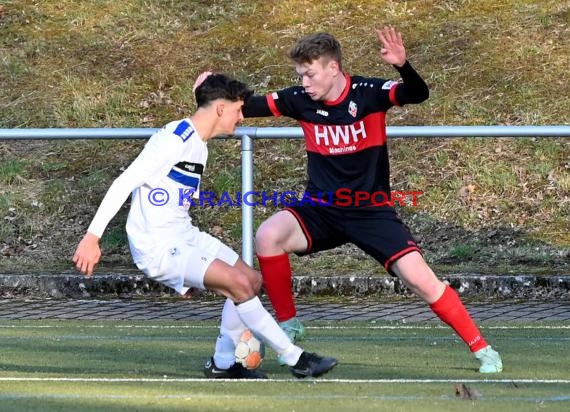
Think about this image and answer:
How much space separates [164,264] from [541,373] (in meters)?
1.98

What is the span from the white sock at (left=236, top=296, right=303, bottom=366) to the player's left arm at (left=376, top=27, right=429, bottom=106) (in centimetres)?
144

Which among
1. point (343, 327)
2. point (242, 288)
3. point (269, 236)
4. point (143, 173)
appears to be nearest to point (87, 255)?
point (143, 173)

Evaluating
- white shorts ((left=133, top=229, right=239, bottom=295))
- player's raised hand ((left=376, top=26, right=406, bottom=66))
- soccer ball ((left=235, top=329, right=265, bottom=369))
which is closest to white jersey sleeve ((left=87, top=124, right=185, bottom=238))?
white shorts ((left=133, top=229, right=239, bottom=295))

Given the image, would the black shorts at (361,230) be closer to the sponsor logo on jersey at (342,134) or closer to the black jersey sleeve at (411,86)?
the sponsor logo on jersey at (342,134)

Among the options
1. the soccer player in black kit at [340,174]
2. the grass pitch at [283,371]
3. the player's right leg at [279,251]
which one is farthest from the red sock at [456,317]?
the player's right leg at [279,251]

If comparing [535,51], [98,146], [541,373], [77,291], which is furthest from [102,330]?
[535,51]

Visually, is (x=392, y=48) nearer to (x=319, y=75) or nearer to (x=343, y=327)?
(x=319, y=75)

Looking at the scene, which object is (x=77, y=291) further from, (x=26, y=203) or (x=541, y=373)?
(x=541, y=373)

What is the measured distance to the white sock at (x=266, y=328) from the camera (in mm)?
6531

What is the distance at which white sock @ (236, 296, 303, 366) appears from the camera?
21.4 feet

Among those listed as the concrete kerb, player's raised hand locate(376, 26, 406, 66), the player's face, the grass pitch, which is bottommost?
the concrete kerb

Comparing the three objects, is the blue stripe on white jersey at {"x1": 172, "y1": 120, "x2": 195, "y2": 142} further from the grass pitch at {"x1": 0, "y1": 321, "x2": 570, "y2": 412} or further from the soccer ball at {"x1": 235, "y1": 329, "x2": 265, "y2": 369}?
the grass pitch at {"x1": 0, "y1": 321, "x2": 570, "y2": 412}

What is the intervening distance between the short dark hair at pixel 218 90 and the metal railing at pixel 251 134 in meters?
3.22

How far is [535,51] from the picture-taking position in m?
15.4
